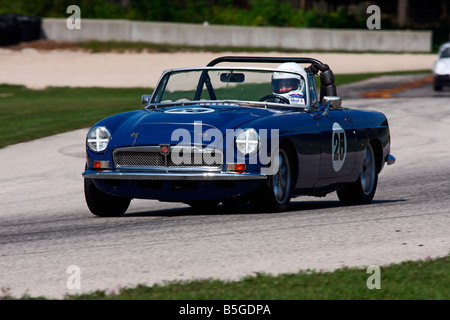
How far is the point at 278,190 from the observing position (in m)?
8.53

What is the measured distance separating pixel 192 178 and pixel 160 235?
2.97 ft

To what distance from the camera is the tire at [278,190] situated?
827 cm

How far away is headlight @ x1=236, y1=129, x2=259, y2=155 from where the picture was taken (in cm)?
807

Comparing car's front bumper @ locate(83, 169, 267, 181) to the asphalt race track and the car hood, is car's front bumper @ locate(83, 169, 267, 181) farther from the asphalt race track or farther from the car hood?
the asphalt race track

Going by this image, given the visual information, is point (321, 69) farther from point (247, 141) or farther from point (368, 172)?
Answer: point (247, 141)

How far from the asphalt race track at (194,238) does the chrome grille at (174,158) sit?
0.48 meters

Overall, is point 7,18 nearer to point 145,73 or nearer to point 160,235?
point 145,73

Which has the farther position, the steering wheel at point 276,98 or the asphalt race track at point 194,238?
the steering wheel at point 276,98

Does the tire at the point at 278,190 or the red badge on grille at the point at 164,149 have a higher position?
the red badge on grille at the point at 164,149

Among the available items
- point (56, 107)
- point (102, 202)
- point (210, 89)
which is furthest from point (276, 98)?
point (56, 107)

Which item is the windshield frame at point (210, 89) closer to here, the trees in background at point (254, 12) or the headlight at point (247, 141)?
the headlight at point (247, 141)

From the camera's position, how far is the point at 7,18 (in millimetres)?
43531

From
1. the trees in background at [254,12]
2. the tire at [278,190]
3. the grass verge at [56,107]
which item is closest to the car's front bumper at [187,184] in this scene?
the tire at [278,190]
